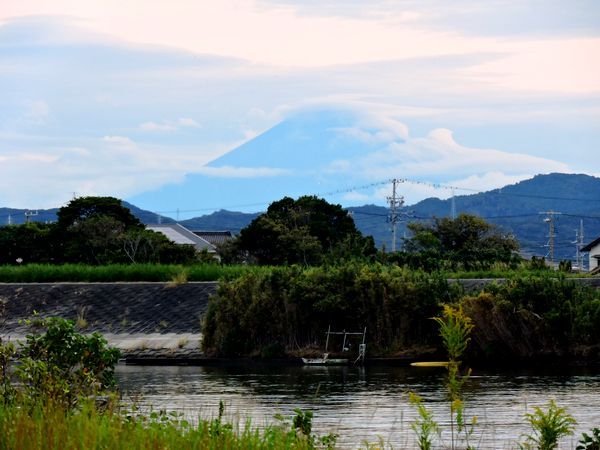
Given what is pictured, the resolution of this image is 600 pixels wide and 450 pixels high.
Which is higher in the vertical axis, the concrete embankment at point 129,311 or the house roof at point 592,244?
the house roof at point 592,244

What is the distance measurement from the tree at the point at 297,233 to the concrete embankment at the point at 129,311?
16082mm

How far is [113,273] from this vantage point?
6016 cm

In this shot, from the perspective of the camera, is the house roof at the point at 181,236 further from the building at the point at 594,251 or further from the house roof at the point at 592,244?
the building at the point at 594,251

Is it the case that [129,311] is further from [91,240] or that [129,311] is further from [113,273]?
[91,240]

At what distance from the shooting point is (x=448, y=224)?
93562mm

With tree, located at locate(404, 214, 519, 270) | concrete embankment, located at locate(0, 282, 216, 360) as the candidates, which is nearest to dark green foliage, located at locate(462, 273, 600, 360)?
concrete embankment, located at locate(0, 282, 216, 360)

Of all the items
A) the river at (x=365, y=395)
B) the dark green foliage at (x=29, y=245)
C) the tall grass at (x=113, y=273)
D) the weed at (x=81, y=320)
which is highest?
the dark green foliage at (x=29, y=245)

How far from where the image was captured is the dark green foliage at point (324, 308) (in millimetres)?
43719

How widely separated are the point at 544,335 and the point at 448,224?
169 feet

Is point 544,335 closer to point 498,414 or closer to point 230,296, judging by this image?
point 230,296

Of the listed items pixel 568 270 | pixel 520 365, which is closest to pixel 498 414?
pixel 520 365

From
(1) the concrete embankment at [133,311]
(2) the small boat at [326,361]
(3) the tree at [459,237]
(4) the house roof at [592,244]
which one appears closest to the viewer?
(2) the small boat at [326,361]

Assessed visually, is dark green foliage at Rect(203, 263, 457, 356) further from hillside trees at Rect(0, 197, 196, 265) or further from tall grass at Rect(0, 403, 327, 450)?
tall grass at Rect(0, 403, 327, 450)

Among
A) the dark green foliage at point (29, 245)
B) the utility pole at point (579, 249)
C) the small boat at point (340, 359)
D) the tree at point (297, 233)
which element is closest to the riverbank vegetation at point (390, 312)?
the small boat at point (340, 359)
